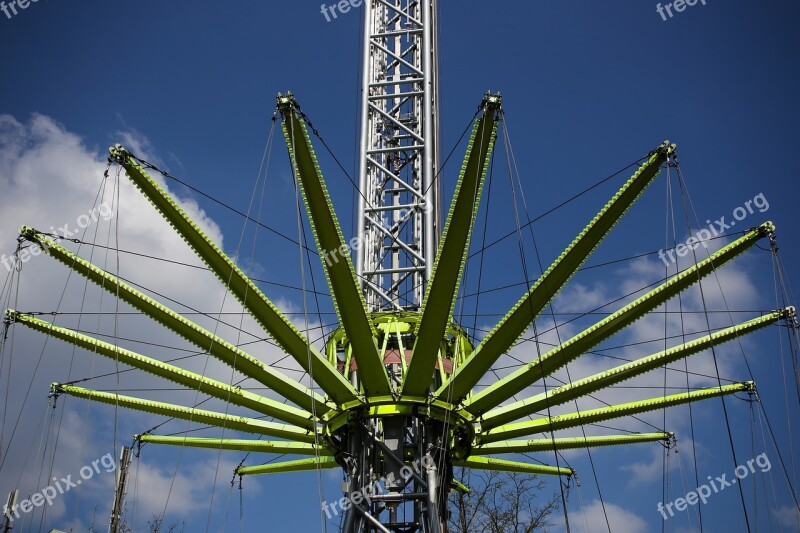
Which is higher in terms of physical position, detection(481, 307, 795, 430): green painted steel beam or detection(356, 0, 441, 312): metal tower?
detection(356, 0, 441, 312): metal tower

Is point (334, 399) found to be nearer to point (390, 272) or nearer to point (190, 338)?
point (190, 338)

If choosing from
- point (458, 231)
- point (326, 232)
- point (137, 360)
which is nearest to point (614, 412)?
point (458, 231)

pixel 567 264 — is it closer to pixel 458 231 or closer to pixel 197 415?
pixel 458 231

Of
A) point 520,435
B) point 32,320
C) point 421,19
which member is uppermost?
point 421,19

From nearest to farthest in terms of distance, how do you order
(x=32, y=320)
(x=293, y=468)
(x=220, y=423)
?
(x=32, y=320)
(x=220, y=423)
(x=293, y=468)

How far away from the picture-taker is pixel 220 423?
62.5 feet

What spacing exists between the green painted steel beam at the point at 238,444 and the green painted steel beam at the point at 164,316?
194 inches

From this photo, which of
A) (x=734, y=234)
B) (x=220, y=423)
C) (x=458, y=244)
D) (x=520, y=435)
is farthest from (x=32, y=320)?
(x=734, y=234)

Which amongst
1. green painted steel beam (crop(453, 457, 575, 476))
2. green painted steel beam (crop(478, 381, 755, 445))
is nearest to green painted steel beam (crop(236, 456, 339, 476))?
green painted steel beam (crop(453, 457, 575, 476))

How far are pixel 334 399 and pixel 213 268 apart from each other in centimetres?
435

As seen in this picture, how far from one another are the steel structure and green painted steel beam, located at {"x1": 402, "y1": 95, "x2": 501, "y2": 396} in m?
0.03

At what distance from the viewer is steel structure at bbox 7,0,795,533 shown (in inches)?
537

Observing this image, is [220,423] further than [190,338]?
Yes

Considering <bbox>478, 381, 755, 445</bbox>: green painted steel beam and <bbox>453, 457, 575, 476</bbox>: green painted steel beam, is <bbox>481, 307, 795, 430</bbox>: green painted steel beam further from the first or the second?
<bbox>453, 457, 575, 476</bbox>: green painted steel beam
